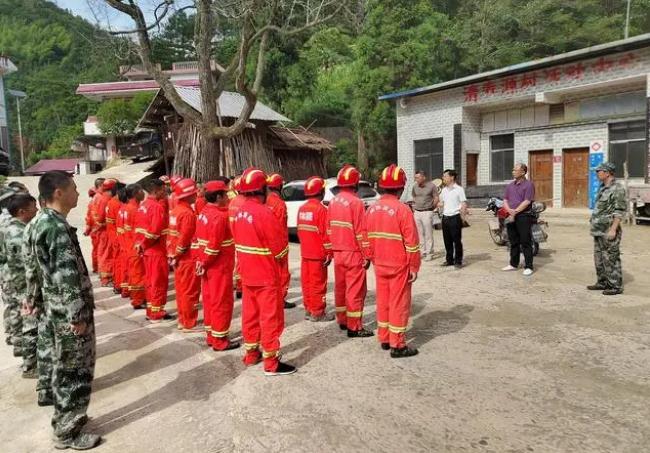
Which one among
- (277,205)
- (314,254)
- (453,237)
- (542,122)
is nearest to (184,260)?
(314,254)

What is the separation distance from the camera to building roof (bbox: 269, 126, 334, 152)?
21.4m

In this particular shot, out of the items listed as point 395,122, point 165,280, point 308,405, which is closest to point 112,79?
point 395,122

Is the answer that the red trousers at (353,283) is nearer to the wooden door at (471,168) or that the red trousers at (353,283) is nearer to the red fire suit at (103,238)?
the red fire suit at (103,238)

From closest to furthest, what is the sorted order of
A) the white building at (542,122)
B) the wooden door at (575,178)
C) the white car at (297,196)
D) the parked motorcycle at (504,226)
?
the parked motorcycle at (504,226) < the white car at (297,196) < the white building at (542,122) < the wooden door at (575,178)

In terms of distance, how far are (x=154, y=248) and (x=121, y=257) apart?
1749 millimetres

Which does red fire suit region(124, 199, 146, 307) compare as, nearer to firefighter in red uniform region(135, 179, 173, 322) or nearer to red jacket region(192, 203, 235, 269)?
firefighter in red uniform region(135, 179, 173, 322)

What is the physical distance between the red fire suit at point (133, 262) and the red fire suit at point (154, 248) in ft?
2.21

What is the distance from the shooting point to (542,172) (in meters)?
18.8

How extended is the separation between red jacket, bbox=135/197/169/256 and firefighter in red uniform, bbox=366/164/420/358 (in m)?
2.82

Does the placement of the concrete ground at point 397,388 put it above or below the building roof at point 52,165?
below

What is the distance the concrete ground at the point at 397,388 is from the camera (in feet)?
11.1

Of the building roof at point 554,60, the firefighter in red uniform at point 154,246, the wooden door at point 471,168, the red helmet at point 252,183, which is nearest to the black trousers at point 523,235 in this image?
the red helmet at point 252,183

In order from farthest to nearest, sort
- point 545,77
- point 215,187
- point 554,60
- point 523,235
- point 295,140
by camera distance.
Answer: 1. point 295,140
2. point 545,77
3. point 554,60
4. point 523,235
5. point 215,187

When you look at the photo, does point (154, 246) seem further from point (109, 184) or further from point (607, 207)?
point (607, 207)
